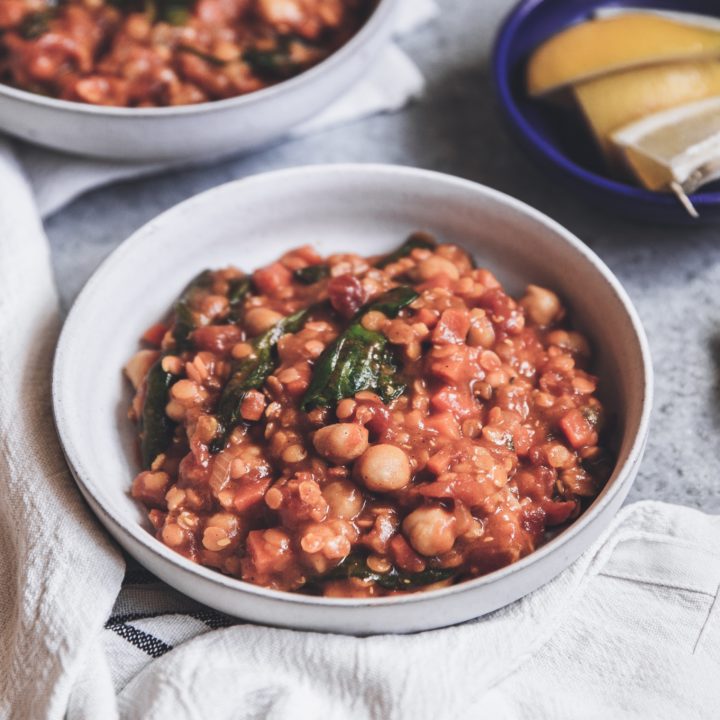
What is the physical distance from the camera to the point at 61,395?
2.89 meters

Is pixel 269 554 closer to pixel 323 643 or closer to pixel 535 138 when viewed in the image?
pixel 323 643

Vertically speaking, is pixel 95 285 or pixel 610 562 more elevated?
pixel 95 285

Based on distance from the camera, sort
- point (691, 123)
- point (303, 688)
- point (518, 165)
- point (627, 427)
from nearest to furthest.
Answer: point (303, 688), point (627, 427), point (691, 123), point (518, 165)

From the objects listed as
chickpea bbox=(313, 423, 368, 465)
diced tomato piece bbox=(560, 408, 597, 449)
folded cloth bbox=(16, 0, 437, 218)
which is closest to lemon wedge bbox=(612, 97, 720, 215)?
diced tomato piece bbox=(560, 408, 597, 449)

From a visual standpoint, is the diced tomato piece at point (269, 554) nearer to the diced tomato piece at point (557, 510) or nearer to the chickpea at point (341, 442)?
the chickpea at point (341, 442)

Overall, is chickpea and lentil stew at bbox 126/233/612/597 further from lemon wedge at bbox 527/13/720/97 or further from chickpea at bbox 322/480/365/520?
lemon wedge at bbox 527/13/720/97

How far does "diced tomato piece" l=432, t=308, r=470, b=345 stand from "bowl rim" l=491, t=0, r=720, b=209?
0.90 m

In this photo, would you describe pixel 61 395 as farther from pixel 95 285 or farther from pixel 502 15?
pixel 502 15

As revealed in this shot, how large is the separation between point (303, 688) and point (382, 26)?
100 inches

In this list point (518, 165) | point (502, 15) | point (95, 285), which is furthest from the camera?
point (502, 15)

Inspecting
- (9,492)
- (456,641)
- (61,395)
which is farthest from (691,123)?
(9,492)

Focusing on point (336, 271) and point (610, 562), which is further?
point (336, 271)

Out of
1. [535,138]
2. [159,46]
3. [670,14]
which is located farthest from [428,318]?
[670,14]

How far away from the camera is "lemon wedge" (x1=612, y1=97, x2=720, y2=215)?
3.35 metres
